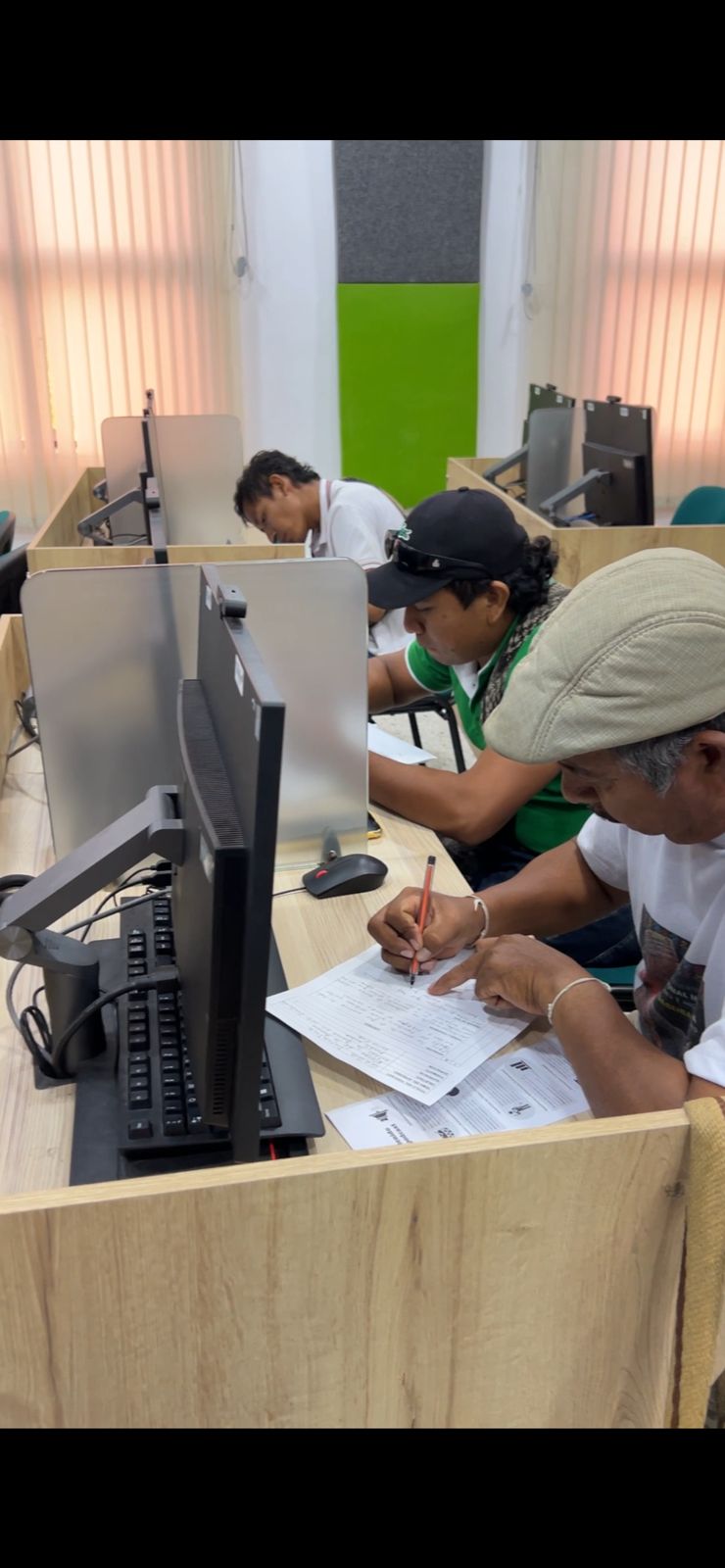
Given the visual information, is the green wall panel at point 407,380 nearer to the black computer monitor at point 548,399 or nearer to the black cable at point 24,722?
the black computer monitor at point 548,399

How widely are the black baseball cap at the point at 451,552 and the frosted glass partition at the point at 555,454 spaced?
1.87 meters

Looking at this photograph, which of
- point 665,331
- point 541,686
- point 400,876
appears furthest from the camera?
point 665,331

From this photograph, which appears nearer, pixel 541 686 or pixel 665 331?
pixel 541 686

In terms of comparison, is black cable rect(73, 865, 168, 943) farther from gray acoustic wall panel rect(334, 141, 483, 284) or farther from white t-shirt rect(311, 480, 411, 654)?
gray acoustic wall panel rect(334, 141, 483, 284)

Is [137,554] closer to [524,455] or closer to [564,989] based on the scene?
[564,989]

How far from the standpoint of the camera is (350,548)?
9.75 feet

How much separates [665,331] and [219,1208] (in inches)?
200

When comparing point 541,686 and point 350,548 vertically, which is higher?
point 541,686

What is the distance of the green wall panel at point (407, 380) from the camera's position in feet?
15.5

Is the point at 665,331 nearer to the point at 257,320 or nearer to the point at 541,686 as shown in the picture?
the point at 257,320

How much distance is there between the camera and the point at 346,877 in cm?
138

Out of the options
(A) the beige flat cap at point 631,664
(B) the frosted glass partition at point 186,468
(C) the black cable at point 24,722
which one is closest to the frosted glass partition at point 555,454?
(B) the frosted glass partition at point 186,468
